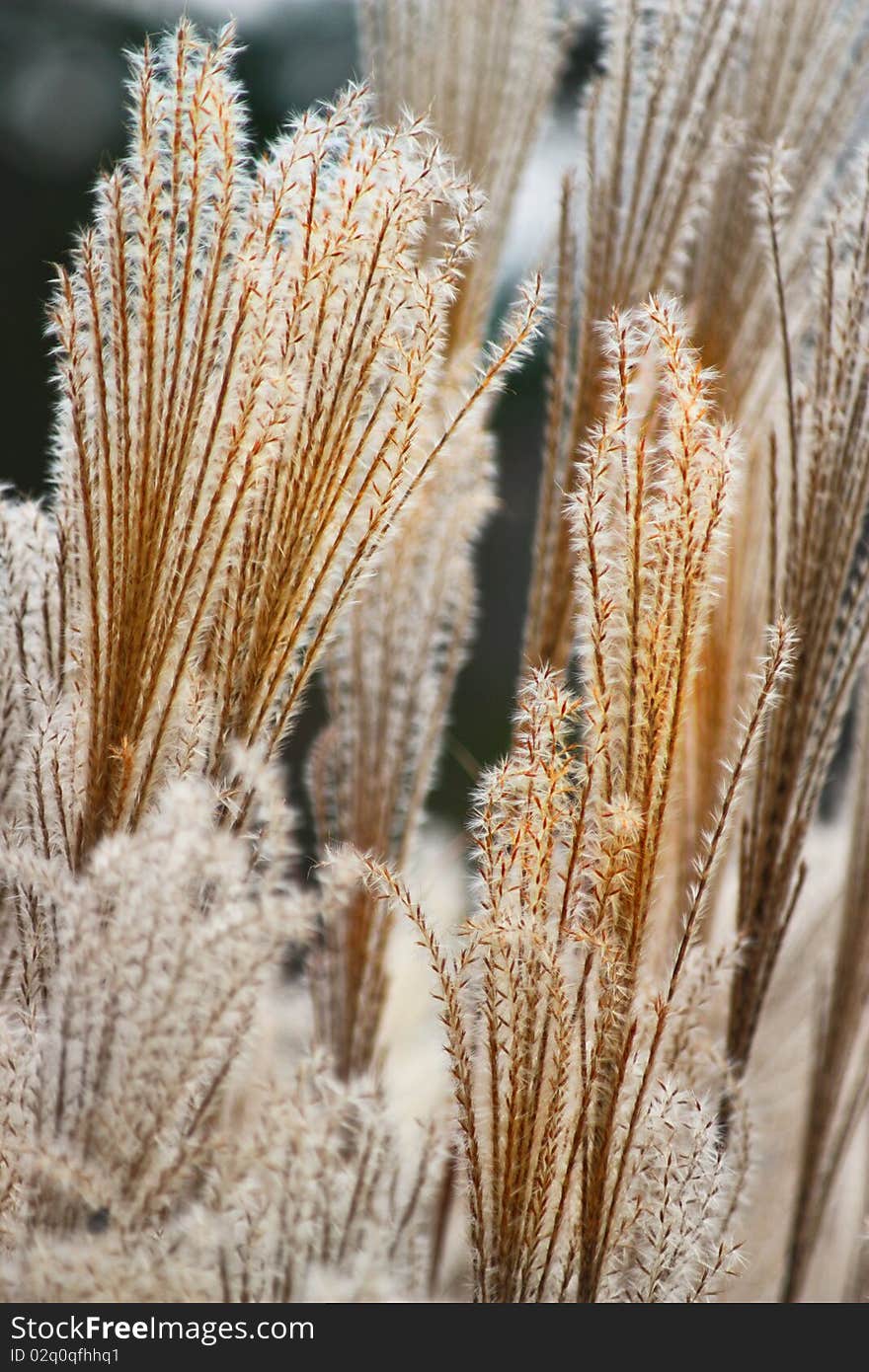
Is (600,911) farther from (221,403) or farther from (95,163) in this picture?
(95,163)

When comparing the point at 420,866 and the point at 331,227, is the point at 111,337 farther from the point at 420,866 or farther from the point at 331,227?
the point at 420,866

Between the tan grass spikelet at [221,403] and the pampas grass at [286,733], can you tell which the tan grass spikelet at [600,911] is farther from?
the tan grass spikelet at [221,403]

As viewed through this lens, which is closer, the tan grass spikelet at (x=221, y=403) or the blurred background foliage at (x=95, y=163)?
the tan grass spikelet at (x=221, y=403)

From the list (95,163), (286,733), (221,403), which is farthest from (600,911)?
(95,163)

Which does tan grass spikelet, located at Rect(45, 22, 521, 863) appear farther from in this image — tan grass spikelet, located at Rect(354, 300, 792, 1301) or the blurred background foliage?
the blurred background foliage

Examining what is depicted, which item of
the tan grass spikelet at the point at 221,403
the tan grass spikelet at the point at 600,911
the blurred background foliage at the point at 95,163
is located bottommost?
the tan grass spikelet at the point at 600,911

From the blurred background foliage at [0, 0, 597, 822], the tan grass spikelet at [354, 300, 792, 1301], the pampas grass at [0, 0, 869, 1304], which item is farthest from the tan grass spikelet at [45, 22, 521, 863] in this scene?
the blurred background foliage at [0, 0, 597, 822]

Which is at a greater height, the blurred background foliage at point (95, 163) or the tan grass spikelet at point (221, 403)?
the blurred background foliage at point (95, 163)

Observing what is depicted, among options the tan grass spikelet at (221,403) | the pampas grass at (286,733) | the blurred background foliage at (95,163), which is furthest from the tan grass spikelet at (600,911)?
the blurred background foliage at (95,163)
